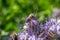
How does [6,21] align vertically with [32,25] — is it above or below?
above

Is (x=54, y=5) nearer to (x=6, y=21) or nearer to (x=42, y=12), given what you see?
(x=42, y=12)

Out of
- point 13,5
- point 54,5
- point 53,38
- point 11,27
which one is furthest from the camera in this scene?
point 54,5

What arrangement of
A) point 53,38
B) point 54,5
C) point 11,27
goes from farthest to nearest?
point 54,5, point 11,27, point 53,38

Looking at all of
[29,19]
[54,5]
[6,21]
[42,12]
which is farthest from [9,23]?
[29,19]

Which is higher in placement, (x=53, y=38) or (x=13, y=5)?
(x=13, y=5)

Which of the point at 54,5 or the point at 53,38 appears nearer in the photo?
the point at 53,38

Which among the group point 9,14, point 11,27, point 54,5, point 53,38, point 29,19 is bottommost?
point 53,38

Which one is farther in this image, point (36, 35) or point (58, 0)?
point (58, 0)

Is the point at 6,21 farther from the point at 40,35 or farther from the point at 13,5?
the point at 40,35

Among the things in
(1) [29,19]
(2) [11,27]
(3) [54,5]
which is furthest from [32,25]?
(3) [54,5]
